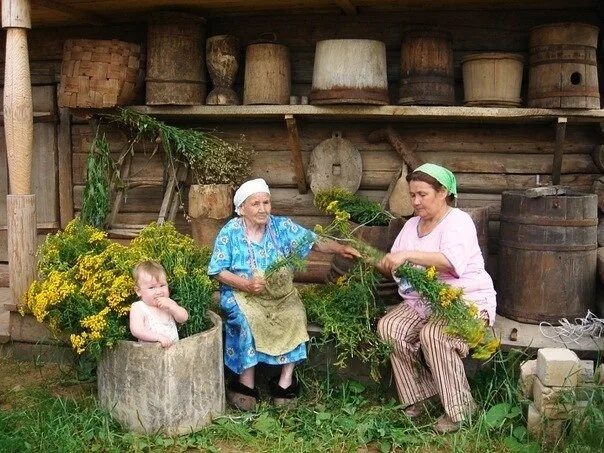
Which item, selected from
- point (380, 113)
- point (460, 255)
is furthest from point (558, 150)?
point (460, 255)

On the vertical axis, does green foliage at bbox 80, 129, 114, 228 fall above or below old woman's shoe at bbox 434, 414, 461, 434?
above

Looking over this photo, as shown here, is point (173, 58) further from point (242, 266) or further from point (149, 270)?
point (149, 270)

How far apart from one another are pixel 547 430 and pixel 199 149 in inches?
124

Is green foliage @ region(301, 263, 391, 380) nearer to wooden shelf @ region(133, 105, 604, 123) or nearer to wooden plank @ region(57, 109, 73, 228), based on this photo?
wooden shelf @ region(133, 105, 604, 123)

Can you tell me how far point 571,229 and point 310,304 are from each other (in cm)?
168

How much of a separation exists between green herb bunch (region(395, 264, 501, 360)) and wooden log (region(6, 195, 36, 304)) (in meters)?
2.46

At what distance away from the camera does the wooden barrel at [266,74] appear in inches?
200

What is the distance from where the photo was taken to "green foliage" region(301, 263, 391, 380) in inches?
158

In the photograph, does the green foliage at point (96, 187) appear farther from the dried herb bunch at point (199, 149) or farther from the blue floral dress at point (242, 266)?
the blue floral dress at point (242, 266)

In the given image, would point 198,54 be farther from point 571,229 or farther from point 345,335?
point 571,229

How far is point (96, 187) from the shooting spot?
5.50 meters

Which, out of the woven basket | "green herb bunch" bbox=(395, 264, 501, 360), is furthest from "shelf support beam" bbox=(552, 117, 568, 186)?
the woven basket

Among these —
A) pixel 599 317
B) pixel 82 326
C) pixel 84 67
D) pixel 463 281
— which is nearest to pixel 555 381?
pixel 463 281

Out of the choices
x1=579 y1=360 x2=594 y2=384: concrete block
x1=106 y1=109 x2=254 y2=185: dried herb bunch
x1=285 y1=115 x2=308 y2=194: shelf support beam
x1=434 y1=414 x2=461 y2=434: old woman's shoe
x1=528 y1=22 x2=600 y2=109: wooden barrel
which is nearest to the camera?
x1=579 y1=360 x2=594 y2=384: concrete block
